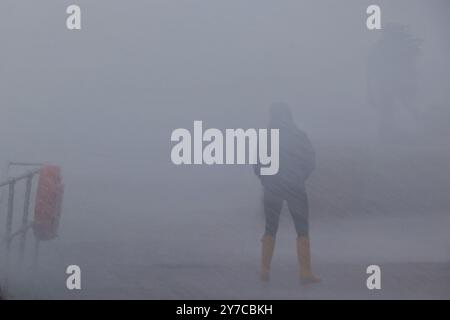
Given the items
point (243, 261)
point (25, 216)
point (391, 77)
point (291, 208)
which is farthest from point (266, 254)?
point (25, 216)

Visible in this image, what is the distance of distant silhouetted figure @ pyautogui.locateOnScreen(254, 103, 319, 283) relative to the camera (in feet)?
11.9

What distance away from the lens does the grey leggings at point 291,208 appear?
3641mm

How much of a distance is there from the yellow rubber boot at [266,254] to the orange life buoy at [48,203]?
91 cm

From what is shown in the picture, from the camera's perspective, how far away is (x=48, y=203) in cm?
365

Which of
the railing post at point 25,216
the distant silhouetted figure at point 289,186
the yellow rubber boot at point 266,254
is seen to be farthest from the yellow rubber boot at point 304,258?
the railing post at point 25,216

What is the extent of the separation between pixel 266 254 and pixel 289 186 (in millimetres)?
313

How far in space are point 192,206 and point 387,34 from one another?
1.14 m

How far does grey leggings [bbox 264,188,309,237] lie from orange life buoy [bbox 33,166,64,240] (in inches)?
35.6

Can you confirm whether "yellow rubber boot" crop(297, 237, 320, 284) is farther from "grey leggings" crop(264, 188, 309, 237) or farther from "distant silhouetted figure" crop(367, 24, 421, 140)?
"distant silhouetted figure" crop(367, 24, 421, 140)

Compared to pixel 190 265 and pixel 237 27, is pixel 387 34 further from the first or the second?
pixel 190 265

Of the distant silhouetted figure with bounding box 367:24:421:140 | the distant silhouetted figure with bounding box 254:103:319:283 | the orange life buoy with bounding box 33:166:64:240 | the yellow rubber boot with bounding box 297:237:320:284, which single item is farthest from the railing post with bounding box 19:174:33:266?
the distant silhouetted figure with bounding box 367:24:421:140

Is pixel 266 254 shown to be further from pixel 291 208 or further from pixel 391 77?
pixel 391 77

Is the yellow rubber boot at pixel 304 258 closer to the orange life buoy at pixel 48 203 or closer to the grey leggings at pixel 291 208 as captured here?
the grey leggings at pixel 291 208

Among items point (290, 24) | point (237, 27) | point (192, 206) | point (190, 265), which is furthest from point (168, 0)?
point (190, 265)
